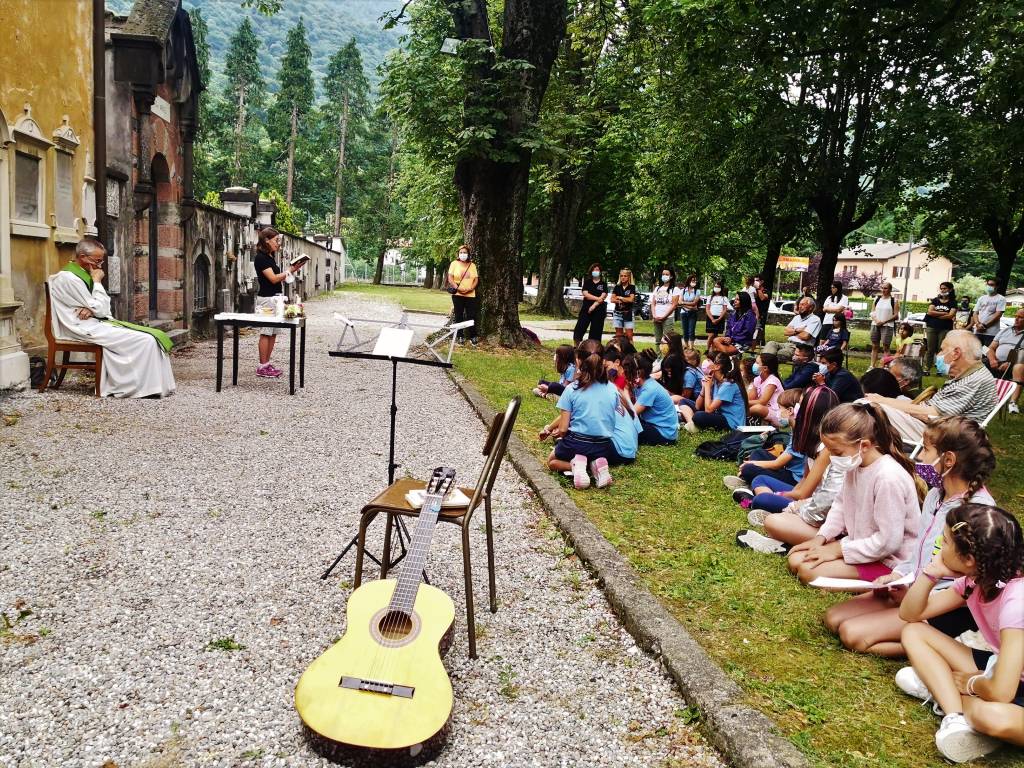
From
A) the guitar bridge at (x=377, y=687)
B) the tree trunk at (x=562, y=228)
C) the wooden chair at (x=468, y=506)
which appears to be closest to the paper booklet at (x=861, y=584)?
the wooden chair at (x=468, y=506)

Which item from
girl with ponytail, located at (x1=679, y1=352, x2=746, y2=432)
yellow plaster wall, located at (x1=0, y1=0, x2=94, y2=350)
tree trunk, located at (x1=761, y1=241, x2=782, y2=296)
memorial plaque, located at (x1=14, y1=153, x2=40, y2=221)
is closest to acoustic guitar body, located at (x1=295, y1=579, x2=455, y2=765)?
girl with ponytail, located at (x1=679, y1=352, x2=746, y2=432)

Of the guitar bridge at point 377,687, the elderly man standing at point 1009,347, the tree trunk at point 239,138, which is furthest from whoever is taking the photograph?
the tree trunk at point 239,138

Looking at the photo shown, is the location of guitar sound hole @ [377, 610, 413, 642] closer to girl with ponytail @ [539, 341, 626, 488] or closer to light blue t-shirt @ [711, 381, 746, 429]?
girl with ponytail @ [539, 341, 626, 488]

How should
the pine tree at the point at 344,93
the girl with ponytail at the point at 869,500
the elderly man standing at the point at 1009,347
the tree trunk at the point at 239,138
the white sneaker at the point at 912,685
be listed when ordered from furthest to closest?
the pine tree at the point at 344,93, the tree trunk at the point at 239,138, the elderly man standing at the point at 1009,347, the girl with ponytail at the point at 869,500, the white sneaker at the point at 912,685

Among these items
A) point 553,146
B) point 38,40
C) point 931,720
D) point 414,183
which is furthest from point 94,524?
point 414,183

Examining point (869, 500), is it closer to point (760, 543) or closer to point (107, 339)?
point (760, 543)

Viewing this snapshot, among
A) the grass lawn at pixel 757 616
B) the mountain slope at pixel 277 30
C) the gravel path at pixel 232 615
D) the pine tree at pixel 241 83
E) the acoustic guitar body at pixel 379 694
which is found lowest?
the gravel path at pixel 232 615

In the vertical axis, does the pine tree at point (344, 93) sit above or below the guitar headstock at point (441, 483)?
above

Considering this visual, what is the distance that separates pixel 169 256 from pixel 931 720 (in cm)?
1446

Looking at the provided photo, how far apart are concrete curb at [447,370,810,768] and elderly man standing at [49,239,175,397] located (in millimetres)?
5511

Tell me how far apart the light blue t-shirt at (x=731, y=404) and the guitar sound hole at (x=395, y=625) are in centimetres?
664

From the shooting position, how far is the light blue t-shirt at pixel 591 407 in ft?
22.2

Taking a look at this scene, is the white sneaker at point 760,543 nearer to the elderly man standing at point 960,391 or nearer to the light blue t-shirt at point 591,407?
the light blue t-shirt at point 591,407

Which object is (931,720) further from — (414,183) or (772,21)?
(414,183)
